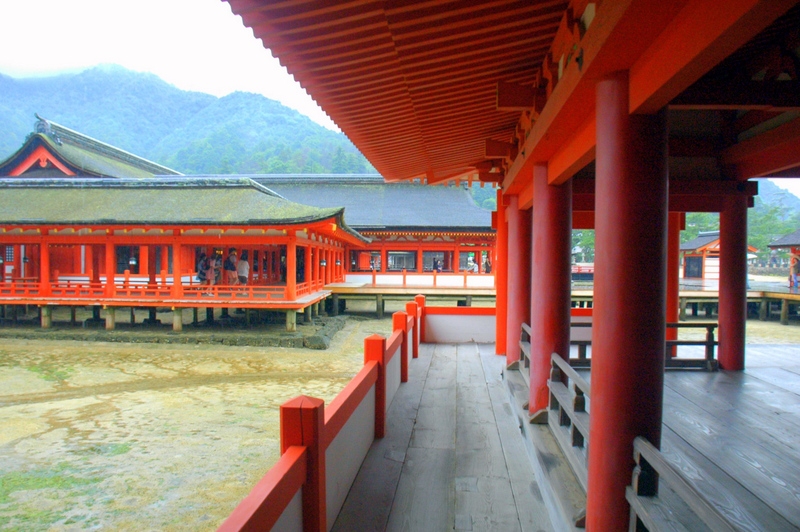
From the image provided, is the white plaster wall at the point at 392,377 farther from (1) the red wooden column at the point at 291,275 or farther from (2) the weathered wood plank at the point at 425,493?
(1) the red wooden column at the point at 291,275

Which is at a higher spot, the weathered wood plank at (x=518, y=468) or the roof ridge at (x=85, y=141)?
the roof ridge at (x=85, y=141)

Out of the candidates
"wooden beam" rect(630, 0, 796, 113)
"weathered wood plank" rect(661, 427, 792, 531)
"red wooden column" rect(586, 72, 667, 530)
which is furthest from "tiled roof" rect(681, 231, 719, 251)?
"wooden beam" rect(630, 0, 796, 113)

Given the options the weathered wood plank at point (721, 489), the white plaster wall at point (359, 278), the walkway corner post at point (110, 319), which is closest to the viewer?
the weathered wood plank at point (721, 489)

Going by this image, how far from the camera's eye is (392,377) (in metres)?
5.86

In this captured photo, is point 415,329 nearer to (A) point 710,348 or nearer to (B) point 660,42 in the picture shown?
(A) point 710,348

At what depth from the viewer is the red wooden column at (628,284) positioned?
2186mm

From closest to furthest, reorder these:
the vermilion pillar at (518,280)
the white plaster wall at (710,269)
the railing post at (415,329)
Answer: the vermilion pillar at (518,280) → the railing post at (415,329) → the white plaster wall at (710,269)

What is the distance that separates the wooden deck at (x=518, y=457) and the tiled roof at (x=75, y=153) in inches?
976

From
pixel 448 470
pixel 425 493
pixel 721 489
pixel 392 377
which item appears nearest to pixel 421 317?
pixel 392 377

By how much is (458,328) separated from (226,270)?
37.2 feet

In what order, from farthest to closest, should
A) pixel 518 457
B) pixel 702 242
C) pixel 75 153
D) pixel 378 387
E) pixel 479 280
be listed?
pixel 702 242 → pixel 75 153 → pixel 479 280 → pixel 378 387 → pixel 518 457

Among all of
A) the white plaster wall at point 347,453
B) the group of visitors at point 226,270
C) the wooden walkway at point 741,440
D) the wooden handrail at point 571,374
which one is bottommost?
the white plaster wall at point 347,453

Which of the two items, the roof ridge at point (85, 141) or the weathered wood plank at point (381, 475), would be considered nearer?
the weathered wood plank at point (381, 475)

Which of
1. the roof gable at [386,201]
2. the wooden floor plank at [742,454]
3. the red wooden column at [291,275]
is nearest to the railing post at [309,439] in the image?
the wooden floor plank at [742,454]
